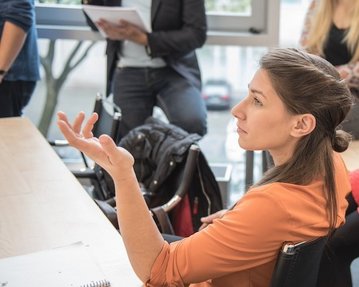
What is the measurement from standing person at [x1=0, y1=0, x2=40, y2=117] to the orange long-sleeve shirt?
1.75 metres

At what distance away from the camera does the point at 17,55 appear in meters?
2.80

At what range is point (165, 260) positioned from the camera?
1248mm

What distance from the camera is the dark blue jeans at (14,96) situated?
2.82 meters

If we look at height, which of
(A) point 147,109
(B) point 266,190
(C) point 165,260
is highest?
(B) point 266,190

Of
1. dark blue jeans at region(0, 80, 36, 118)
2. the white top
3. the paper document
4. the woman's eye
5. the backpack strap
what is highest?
the woman's eye

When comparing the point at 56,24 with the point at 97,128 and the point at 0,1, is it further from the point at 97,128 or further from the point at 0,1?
the point at 97,128

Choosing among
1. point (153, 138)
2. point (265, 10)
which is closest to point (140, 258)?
point (153, 138)

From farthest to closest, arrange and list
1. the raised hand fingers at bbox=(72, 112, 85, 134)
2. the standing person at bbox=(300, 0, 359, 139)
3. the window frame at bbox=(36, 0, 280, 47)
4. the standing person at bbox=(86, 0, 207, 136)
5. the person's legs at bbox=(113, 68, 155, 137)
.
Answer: the window frame at bbox=(36, 0, 280, 47) → the person's legs at bbox=(113, 68, 155, 137) → the standing person at bbox=(86, 0, 207, 136) → the standing person at bbox=(300, 0, 359, 139) → the raised hand fingers at bbox=(72, 112, 85, 134)

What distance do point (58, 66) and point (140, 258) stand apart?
8.66 feet

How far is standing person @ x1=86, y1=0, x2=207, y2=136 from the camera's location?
2936 millimetres

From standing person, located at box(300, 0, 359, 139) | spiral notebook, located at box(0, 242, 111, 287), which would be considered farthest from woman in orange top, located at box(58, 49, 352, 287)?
standing person, located at box(300, 0, 359, 139)

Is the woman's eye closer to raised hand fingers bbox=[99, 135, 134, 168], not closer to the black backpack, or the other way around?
raised hand fingers bbox=[99, 135, 134, 168]

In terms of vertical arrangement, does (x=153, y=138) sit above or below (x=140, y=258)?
below

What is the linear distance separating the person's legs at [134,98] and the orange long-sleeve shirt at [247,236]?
1.83 metres
